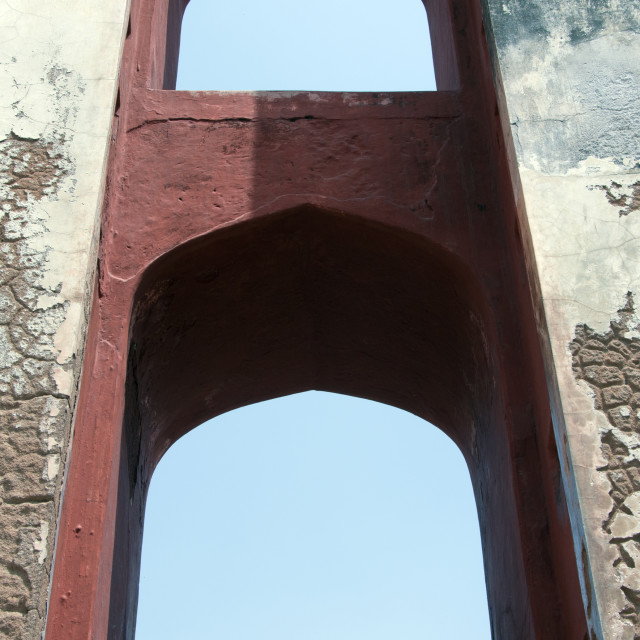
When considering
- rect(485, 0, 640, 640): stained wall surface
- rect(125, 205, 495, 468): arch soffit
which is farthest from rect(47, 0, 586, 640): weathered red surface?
rect(485, 0, 640, 640): stained wall surface

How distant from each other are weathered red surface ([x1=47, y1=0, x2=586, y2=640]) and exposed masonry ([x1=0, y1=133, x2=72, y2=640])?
340 mm

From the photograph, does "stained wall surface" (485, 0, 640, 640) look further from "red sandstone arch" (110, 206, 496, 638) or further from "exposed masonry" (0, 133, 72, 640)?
"exposed masonry" (0, 133, 72, 640)

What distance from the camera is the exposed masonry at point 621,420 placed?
9.61 ft

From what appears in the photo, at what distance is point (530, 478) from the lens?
3.65 metres

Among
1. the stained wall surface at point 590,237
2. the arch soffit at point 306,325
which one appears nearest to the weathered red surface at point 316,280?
the arch soffit at point 306,325

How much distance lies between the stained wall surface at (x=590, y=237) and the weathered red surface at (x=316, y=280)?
26 cm

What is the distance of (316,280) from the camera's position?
4.80m

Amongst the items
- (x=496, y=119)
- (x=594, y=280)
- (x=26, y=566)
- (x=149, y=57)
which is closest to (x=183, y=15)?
(x=149, y=57)

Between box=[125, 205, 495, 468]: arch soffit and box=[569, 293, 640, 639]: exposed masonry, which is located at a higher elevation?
box=[125, 205, 495, 468]: arch soffit

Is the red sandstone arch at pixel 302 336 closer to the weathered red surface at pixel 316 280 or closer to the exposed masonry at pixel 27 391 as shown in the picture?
the weathered red surface at pixel 316 280

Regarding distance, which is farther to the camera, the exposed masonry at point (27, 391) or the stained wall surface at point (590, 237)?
the stained wall surface at point (590, 237)

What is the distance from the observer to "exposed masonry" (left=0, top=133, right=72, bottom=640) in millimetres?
2916

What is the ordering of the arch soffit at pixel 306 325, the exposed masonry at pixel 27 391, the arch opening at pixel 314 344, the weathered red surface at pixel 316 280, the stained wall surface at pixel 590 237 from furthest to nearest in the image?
1. the arch soffit at pixel 306 325
2. the arch opening at pixel 314 344
3. the weathered red surface at pixel 316 280
4. the stained wall surface at pixel 590 237
5. the exposed masonry at pixel 27 391

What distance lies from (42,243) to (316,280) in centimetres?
155
